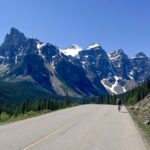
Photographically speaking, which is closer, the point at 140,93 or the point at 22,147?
the point at 22,147

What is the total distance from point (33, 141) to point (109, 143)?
13.9ft

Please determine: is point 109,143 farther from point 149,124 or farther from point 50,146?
point 149,124

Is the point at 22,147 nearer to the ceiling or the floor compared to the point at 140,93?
nearer to the floor

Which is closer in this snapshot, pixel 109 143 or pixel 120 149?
pixel 120 149

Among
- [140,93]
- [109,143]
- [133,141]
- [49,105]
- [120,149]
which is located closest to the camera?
[120,149]

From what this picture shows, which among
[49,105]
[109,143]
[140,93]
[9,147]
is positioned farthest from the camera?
[49,105]

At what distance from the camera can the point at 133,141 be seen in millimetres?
22359

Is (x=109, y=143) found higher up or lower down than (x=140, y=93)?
lower down

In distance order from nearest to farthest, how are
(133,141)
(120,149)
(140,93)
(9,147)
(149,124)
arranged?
(9,147) → (120,149) → (133,141) → (149,124) → (140,93)

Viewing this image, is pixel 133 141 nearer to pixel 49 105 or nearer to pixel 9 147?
pixel 9 147

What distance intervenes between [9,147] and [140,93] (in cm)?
15712

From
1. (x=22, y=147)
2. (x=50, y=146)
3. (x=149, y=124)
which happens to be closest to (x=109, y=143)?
(x=50, y=146)

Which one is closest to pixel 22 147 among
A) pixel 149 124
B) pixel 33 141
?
pixel 33 141

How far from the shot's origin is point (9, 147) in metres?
16.9
